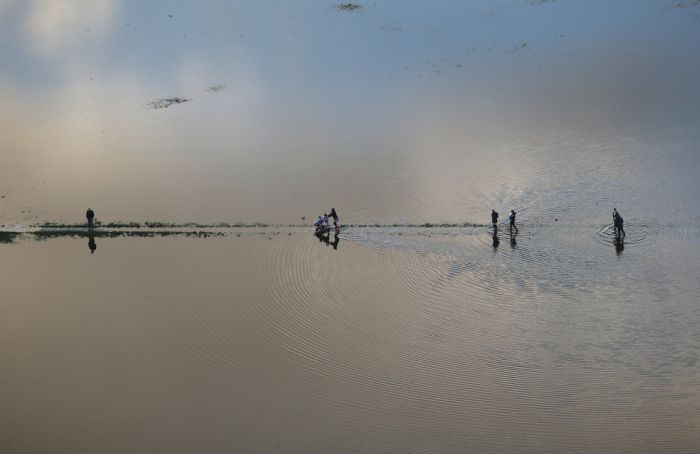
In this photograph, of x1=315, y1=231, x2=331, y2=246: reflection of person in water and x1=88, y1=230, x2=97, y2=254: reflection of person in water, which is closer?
x1=315, y1=231, x2=331, y2=246: reflection of person in water

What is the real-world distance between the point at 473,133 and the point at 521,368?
14.3 meters

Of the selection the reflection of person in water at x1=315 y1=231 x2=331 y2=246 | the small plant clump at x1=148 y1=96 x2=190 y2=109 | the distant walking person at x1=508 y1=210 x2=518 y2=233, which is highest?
the small plant clump at x1=148 y1=96 x2=190 y2=109

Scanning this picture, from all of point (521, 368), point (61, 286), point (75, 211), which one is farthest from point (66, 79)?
point (521, 368)

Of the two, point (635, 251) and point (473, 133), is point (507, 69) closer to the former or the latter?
point (473, 133)

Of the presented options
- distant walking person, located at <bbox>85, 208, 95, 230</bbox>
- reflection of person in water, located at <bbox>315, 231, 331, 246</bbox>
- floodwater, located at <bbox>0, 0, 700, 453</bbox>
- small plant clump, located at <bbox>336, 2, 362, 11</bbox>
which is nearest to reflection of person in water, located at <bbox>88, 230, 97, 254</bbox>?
floodwater, located at <bbox>0, 0, 700, 453</bbox>

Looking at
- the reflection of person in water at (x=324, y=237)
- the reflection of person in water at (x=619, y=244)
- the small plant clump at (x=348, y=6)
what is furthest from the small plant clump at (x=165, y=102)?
the reflection of person in water at (x=619, y=244)

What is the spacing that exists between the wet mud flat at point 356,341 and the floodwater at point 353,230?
0.22 ft

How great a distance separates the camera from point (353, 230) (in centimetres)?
2339

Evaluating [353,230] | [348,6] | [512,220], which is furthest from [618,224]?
[348,6]

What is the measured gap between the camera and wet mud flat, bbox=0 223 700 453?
15.0 metres

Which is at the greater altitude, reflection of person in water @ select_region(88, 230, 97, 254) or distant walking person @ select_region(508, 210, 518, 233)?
distant walking person @ select_region(508, 210, 518, 233)

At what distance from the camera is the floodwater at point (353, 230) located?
51.1 feet

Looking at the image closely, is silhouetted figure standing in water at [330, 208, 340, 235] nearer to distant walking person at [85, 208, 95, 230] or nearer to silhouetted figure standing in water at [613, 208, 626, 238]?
distant walking person at [85, 208, 95, 230]

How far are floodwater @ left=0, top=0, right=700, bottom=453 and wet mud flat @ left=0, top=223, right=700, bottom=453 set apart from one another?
0.07 metres
